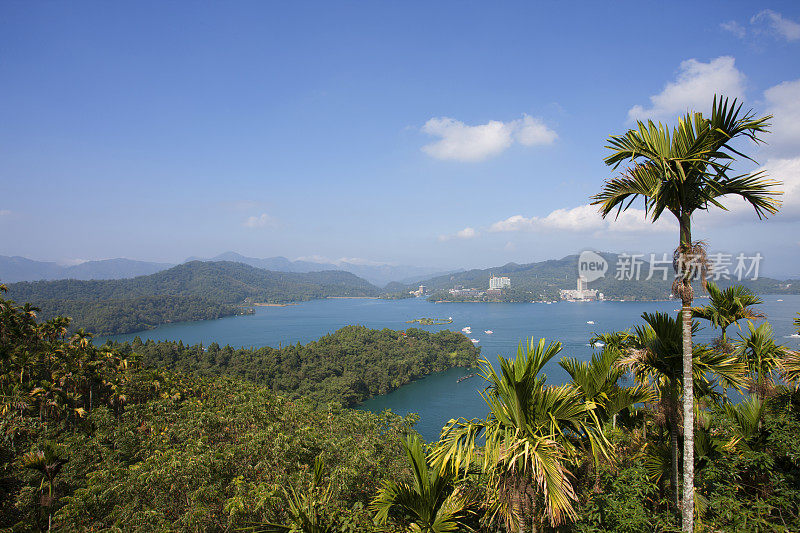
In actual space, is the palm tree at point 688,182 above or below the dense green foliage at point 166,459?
above

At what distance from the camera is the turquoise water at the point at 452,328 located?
37.3m

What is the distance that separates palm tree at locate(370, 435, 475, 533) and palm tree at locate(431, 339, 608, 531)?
275 millimetres

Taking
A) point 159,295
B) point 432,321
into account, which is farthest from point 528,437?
point 159,295

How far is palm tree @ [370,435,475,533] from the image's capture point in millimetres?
3236

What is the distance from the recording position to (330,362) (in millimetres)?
46594

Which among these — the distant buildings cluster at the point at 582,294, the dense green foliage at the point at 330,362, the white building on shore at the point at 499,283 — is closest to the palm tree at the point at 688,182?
the dense green foliage at the point at 330,362

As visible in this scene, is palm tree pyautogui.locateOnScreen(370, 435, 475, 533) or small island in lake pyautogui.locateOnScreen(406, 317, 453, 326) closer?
palm tree pyautogui.locateOnScreen(370, 435, 475, 533)

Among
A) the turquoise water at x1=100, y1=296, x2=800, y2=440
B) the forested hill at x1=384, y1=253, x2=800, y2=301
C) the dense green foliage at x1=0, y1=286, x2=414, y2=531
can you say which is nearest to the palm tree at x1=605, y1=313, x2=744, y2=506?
the dense green foliage at x1=0, y1=286, x2=414, y2=531

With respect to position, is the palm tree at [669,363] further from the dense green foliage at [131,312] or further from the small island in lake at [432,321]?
the dense green foliage at [131,312]

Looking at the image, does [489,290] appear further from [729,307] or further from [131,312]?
[729,307]

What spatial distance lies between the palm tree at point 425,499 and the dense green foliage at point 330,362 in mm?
33633

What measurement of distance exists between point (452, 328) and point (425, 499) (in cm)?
8077

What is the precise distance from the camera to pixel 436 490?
10.8ft

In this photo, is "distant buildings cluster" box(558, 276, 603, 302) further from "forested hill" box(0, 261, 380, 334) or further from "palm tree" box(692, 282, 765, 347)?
"palm tree" box(692, 282, 765, 347)
